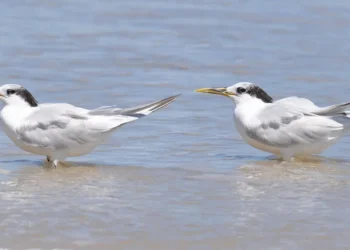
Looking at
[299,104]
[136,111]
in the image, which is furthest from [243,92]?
[136,111]

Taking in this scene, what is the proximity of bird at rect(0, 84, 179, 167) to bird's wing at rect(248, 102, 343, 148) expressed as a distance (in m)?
0.88

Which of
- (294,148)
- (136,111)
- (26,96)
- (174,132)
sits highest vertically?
(26,96)

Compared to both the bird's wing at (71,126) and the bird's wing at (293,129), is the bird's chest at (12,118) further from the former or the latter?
the bird's wing at (293,129)

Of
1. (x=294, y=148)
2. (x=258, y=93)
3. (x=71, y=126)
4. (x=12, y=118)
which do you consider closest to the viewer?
(x=71, y=126)

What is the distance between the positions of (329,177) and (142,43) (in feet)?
20.4

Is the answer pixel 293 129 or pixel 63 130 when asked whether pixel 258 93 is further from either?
pixel 63 130

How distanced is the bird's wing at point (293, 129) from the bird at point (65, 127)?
882mm

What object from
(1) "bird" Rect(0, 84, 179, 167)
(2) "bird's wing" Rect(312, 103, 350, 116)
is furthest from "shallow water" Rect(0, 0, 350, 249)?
(2) "bird's wing" Rect(312, 103, 350, 116)

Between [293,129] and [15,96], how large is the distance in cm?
229

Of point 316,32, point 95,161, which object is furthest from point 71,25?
point 95,161

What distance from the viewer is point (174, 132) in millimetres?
9141

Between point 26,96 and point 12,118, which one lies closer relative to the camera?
point 12,118

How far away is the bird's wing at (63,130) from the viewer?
26.0ft

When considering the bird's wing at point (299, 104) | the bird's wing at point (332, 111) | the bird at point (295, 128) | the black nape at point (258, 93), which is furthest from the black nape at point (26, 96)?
the bird's wing at point (332, 111)
